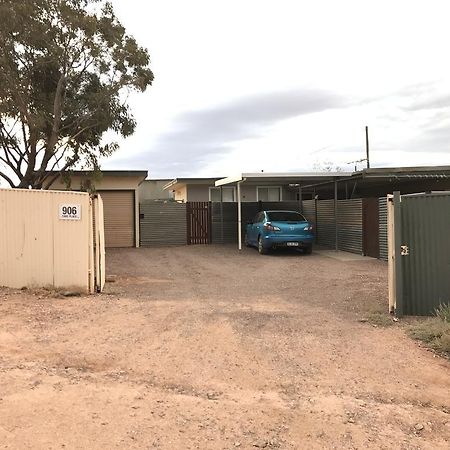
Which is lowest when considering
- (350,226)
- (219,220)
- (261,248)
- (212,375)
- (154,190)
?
(212,375)

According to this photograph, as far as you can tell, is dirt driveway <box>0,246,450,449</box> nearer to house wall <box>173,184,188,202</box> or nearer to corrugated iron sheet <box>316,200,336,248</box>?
corrugated iron sheet <box>316,200,336,248</box>

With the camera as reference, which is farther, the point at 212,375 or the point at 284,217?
the point at 284,217

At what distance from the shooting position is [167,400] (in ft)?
14.2

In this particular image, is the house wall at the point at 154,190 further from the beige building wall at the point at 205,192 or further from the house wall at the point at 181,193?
the beige building wall at the point at 205,192

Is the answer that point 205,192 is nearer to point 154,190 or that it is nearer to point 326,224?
point 326,224

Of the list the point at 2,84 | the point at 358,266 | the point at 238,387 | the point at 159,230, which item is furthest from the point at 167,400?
the point at 159,230

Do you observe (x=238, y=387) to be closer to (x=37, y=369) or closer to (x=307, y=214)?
(x=37, y=369)

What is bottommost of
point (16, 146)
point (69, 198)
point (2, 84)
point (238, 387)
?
point (238, 387)

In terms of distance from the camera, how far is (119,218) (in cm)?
2206

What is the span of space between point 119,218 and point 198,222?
345 centimetres

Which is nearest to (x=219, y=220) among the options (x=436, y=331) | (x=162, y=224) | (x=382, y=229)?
(x=162, y=224)

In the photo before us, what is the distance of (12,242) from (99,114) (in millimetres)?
9107

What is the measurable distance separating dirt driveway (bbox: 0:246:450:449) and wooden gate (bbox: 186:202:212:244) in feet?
44.7

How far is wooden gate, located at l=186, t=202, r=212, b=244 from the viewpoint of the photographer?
2303cm
